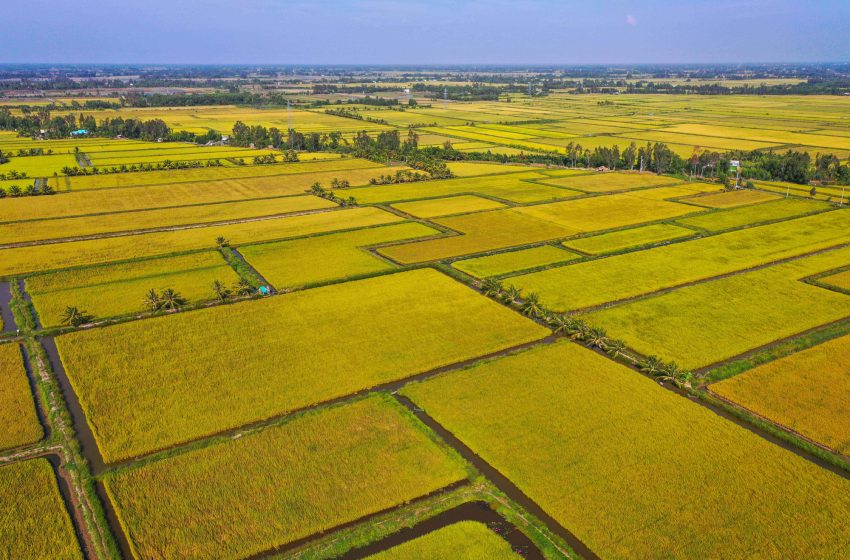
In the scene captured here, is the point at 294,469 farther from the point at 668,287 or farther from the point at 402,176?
the point at 402,176

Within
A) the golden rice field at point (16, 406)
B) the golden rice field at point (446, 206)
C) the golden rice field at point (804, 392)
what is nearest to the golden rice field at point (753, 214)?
the golden rice field at point (446, 206)

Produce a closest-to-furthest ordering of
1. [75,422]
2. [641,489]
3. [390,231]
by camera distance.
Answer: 1. [641,489]
2. [75,422]
3. [390,231]

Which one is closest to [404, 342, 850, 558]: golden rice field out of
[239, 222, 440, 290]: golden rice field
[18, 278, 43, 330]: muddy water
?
[239, 222, 440, 290]: golden rice field

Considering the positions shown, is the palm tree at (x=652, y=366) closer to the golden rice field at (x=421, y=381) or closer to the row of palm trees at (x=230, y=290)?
the golden rice field at (x=421, y=381)

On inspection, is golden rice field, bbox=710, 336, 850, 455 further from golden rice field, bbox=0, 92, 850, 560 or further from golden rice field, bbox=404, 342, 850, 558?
golden rice field, bbox=404, 342, 850, 558

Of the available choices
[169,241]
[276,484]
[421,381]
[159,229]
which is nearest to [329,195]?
[159,229]

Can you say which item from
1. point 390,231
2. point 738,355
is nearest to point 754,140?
point 390,231
